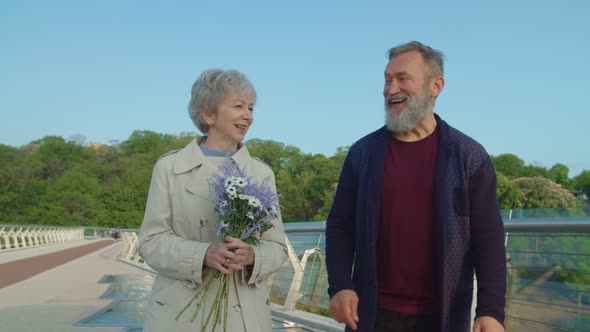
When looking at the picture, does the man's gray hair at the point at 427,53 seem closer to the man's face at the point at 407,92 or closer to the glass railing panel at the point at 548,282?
the man's face at the point at 407,92

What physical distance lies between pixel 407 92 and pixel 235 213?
959 millimetres

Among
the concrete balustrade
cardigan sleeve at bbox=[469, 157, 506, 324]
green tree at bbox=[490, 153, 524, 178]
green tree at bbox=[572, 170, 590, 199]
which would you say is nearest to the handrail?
cardigan sleeve at bbox=[469, 157, 506, 324]

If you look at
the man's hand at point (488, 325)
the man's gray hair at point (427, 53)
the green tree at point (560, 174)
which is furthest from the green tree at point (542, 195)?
the man's hand at point (488, 325)

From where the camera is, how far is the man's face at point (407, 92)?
276 centimetres

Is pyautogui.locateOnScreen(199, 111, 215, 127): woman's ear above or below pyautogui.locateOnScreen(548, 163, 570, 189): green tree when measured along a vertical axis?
below

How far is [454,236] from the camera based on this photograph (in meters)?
2.55

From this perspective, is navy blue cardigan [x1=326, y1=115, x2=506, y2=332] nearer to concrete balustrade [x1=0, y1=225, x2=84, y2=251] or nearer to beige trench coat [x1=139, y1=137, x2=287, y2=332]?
beige trench coat [x1=139, y1=137, x2=287, y2=332]

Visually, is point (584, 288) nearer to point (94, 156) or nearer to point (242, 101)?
point (242, 101)

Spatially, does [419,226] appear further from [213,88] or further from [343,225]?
[213,88]

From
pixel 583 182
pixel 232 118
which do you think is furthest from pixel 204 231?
pixel 583 182

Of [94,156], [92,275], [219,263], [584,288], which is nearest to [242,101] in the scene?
[219,263]

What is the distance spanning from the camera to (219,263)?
2.57m

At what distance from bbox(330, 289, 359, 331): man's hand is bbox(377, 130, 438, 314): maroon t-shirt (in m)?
0.12

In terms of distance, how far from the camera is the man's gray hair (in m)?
2.85
